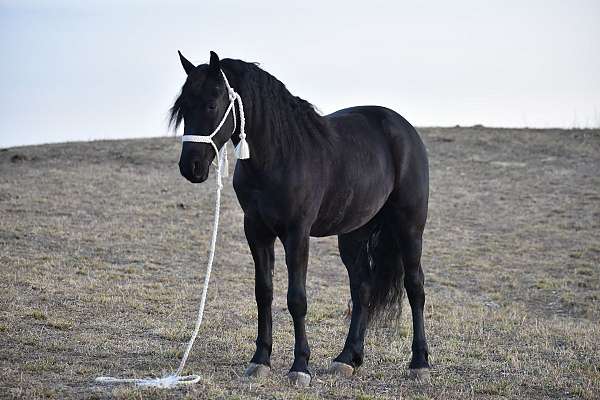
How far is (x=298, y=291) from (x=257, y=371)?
78 cm

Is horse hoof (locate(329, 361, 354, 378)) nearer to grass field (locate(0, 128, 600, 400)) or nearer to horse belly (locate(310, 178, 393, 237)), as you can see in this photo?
grass field (locate(0, 128, 600, 400))

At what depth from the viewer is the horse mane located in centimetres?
638

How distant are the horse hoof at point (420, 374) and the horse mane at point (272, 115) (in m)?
2.20

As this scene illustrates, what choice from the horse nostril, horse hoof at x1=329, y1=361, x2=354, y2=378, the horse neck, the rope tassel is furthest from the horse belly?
the horse nostril

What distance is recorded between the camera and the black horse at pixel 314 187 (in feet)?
20.1

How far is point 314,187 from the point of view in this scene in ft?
21.3

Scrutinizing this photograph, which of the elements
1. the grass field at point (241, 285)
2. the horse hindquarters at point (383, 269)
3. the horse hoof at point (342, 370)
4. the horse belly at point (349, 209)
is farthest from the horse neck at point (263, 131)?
the horse hoof at point (342, 370)

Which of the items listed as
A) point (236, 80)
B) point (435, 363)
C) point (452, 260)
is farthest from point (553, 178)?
point (236, 80)

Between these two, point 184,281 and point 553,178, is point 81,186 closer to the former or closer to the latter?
point 184,281

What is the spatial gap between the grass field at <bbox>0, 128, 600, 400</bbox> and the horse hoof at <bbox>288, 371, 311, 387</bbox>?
0.28ft

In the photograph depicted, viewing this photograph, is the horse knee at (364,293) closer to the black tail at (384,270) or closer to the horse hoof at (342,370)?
the black tail at (384,270)

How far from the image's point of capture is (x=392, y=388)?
668 centimetres

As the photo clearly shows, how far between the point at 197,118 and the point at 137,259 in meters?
8.39

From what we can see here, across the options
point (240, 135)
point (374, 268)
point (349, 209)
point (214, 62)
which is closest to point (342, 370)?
point (374, 268)
